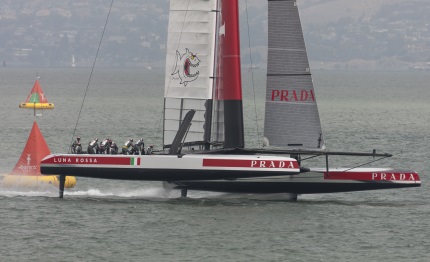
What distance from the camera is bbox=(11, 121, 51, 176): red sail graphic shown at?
5164cm

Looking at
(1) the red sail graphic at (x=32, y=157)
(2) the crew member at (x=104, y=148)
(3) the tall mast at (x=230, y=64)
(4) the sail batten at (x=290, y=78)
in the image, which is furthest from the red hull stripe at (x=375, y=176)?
(1) the red sail graphic at (x=32, y=157)

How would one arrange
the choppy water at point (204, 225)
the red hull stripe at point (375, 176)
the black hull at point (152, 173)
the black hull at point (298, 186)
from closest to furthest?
the choppy water at point (204, 225) → the black hull at point (152, 173) → the red hull stripe at point (375, 176) → the black hull at point (298, 186)

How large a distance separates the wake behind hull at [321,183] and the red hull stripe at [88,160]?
3.24 m

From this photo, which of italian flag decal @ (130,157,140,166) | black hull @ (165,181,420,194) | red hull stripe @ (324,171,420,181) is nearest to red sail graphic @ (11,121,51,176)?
italian flag decal @ (130,157,140,166)

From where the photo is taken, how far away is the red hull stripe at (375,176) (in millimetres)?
45500

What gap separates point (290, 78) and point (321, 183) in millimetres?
4278

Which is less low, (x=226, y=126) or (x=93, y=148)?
(x=226, y=126)

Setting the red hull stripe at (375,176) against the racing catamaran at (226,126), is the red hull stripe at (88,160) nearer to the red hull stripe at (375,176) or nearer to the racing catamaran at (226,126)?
the racing catamaran at (226,126)

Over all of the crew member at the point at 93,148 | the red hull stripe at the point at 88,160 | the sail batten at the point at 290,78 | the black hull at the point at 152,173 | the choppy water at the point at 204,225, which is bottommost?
the choppy water at the point at 204,225

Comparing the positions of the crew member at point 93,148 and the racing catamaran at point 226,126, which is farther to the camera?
the crew member at point 93,148

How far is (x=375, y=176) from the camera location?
150 feet

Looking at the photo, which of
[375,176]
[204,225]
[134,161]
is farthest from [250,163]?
[375,176]

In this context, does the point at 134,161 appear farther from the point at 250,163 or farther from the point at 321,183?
the point at 321,183

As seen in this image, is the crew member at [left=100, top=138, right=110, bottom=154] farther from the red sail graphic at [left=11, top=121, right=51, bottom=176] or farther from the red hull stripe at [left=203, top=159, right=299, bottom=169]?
the red sail graphic at [left=11, top=121, right=51, bottom=176]
